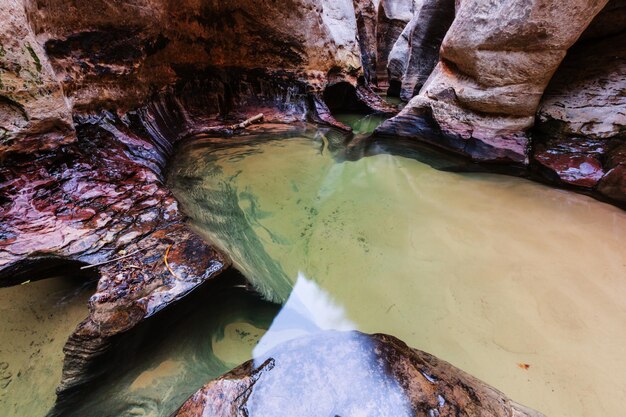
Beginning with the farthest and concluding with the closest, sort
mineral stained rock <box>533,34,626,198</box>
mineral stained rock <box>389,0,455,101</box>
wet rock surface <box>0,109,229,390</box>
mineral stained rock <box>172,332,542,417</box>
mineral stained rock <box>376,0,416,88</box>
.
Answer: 1. mineral stained rock <box>376,0,416,88</box>
2. mineral stained rock <box>389,0,455,101</box>
3. mineral stained rock <box>533,34,626,198</box>
4. wet rock surface <box>0,109,229,390</box>
5. mineral stained rock <box>172,332,542,417</box>

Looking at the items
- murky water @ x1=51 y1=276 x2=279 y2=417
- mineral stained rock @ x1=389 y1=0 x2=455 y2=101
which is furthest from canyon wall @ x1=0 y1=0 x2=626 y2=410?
mineral stained rock @ x1=389 y1=0 x2=455 y2=101

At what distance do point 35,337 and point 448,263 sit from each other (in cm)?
290

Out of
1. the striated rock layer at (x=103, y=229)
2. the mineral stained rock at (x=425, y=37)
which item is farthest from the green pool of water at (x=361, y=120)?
the striated rock layer at (x=103, y=229)

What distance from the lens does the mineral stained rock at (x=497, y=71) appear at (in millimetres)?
3203

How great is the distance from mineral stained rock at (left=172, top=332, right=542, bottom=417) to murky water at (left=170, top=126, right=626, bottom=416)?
431 millimetres

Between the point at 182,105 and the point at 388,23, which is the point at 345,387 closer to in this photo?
the point at 182,105

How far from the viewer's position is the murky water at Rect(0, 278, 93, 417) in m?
1.47

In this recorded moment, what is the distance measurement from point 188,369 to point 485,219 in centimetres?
286

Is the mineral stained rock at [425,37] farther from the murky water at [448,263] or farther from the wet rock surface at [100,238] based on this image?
the wet rock surface at [100,238]

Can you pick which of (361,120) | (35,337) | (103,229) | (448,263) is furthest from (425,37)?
(35,337)

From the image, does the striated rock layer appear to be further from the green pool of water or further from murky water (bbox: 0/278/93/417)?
the green pool of water

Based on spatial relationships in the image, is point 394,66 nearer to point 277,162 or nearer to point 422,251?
point 277,162

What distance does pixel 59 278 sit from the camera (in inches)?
80.5

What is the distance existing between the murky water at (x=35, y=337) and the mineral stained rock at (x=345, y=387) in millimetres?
972
